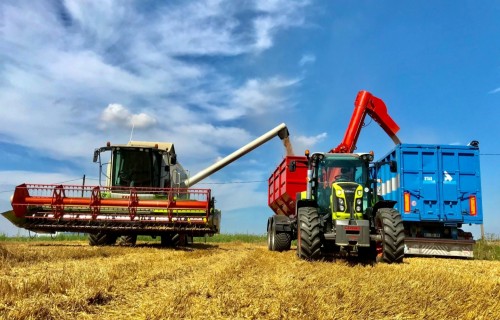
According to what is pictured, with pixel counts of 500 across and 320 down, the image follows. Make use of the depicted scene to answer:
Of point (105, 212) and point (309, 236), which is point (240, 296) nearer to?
point (309, 236)

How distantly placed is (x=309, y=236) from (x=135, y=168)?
21.7 feet

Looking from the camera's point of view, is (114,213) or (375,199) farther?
(114,213)

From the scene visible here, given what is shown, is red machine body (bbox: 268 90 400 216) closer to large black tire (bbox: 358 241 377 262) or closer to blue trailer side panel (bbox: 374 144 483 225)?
blue trailer side panel (bbox: 374 144 483 225)

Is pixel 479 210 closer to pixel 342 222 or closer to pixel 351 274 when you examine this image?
pixel 342 222

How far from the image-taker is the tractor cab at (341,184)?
26.4 feet

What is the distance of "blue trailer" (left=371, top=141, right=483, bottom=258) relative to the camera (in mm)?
11219

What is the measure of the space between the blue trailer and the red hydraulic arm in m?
1.85

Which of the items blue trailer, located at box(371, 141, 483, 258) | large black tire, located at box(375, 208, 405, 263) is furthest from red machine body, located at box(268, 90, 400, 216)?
large black tire, located at box(375, 208, 405, 263)

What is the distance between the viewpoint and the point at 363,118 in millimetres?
13594

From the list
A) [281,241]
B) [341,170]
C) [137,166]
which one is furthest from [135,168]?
[341,170]

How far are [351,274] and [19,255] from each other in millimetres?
5105

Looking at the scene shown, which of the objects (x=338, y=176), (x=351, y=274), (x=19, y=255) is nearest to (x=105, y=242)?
(x=19, y=255)

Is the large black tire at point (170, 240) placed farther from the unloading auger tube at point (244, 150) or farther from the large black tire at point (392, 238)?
the unloading auger tube at point (244, 150)

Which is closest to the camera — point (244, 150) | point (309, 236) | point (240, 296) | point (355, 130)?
point (240, 296)
